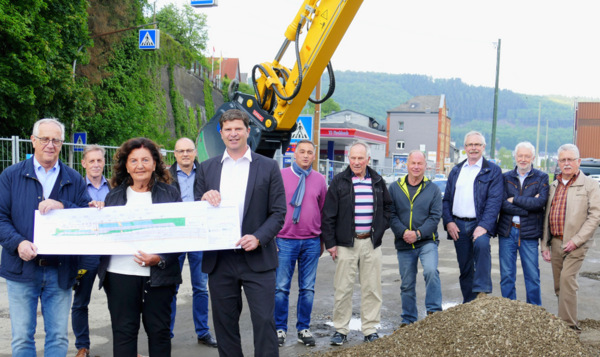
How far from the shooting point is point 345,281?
620 centimetres

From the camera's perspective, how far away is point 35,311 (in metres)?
4.22

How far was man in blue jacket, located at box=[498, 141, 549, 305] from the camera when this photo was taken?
658cm

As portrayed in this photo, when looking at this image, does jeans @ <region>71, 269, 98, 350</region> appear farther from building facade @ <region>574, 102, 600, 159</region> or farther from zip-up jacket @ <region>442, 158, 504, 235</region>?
building facade @ <region>574, 102, 600, 159</region>

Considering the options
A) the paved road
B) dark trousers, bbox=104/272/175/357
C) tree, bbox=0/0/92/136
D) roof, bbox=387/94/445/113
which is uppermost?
roof, bbox=387/94/445/113

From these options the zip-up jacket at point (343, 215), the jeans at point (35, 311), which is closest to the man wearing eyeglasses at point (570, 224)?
the zip-up jacket at point (343, 215)

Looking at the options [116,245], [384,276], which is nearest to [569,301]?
[384,276]

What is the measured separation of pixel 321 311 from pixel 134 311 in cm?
Result: 378

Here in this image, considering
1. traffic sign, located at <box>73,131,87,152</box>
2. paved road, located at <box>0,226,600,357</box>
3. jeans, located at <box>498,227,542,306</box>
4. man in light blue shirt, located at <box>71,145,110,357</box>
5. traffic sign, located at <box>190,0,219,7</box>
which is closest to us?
man in light blue shirt, located at <box>71,145,110,357</box>

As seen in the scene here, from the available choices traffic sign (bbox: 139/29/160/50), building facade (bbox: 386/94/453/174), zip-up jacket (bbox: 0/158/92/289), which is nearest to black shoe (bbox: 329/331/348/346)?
zip-up jacket (bbox: 0/158/92/289)

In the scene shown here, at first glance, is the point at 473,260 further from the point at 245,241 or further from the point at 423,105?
the point at 423,105

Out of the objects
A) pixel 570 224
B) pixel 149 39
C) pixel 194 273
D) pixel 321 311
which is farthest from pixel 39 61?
pixel 570 224

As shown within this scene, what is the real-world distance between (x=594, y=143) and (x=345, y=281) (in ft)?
198

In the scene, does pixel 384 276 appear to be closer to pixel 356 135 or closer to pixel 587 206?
pixel 587 206

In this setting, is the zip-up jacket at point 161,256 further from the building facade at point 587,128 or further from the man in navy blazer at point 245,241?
the building facade at point 587,128
